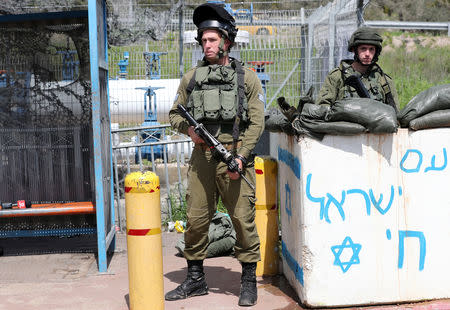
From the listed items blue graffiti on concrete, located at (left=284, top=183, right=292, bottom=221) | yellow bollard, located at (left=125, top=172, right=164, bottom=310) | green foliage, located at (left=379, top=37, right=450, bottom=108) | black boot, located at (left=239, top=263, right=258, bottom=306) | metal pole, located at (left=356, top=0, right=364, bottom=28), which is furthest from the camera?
green foliage, located at (left=379, top=37, right=450, bottom=108)

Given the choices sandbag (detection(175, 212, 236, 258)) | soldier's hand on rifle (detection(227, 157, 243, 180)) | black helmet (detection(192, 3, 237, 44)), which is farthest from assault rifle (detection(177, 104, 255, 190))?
sandbag (detection(175, 212, 236, 258))

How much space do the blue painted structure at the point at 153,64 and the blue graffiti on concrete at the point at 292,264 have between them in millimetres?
4404

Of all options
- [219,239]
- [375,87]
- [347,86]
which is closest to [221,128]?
[347,86]

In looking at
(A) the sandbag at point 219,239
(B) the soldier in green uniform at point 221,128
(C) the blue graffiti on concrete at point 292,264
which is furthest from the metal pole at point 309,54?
(B) the soldier in green uniform at point 221,128

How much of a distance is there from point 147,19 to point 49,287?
4.95 metres

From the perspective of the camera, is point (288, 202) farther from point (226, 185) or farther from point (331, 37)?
point (331, 37)

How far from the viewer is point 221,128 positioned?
4602 millimetres

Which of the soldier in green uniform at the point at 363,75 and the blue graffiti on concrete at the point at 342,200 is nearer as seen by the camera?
the blue graffiti on concrete at the point at 342,200

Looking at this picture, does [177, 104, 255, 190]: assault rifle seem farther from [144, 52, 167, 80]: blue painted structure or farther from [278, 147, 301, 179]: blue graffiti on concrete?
[144, 52, 167, 80]: blue painted structure

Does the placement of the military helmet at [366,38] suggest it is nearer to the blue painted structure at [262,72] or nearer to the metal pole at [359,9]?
the metal pole at [359,9]

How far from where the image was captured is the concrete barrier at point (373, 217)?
437cm

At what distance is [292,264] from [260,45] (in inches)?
180

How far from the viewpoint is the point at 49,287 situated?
5.21 meters

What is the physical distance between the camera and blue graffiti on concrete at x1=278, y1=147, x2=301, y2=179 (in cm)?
450
